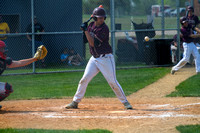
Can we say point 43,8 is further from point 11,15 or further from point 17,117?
point 17,117

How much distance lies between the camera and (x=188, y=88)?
9320 mm

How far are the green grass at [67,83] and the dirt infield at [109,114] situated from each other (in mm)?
785

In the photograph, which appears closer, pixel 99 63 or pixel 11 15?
pixel 99 63

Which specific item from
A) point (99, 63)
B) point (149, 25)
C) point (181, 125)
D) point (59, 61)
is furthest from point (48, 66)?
point (181, 125)

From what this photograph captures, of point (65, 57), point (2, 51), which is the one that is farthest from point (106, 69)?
point (65, 57)

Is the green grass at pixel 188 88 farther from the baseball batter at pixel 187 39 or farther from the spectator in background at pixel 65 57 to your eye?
the spectator in background at pixel 65 57

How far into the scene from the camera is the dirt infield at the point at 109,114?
18.1ft

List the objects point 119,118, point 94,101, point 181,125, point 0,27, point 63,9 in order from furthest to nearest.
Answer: point 63,9 < point 0,27 < point 94,101 < point 119,118 < point 181,125

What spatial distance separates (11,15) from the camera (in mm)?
14938

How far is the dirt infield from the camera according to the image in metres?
5.51

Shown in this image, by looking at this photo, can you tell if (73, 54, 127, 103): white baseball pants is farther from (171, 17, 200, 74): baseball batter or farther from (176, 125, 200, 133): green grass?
(171, 17, 200, 74): baseball batter

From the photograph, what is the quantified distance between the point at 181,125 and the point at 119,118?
1.08 metres

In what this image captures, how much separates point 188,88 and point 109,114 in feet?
11.9

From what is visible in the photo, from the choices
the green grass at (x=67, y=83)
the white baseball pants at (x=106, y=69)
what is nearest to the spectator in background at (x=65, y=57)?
the green grass at (x=67, y=83)
